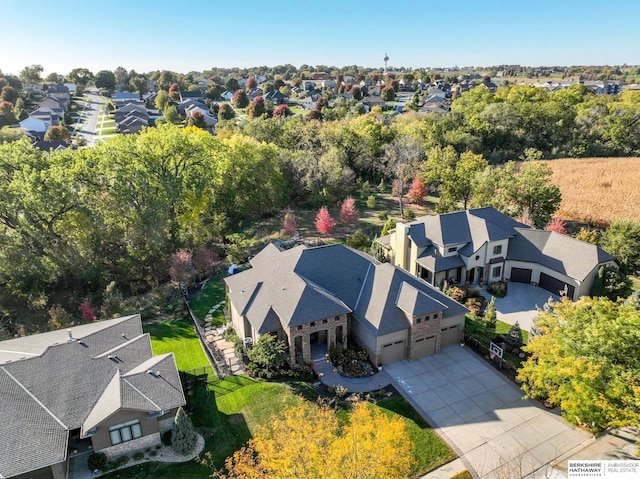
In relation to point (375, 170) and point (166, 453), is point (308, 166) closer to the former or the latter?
point (375, 170)

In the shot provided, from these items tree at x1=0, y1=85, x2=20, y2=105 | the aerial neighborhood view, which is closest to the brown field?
the aerial neighborhood view

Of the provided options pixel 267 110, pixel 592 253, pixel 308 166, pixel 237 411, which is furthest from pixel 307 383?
pixel 267 110

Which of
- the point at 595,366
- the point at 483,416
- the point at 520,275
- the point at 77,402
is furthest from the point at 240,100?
the point at 595,366

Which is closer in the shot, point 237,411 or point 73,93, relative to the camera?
point 237,411

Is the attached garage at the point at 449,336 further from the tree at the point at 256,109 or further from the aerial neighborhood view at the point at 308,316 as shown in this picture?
the tree at the point at 256,109

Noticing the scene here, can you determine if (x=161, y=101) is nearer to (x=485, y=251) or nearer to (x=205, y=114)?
(x=205, y=114)

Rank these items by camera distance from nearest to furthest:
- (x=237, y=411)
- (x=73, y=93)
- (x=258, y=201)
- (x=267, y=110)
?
(x=237, y=411), (x=258, y=201), (x=267, y=110), (x=73, y=93)

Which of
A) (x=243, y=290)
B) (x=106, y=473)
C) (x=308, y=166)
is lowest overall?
(x=106, y=473)

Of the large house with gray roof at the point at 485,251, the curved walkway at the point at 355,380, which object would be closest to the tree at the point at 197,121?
the large house with gray roof at the point at 485,251
